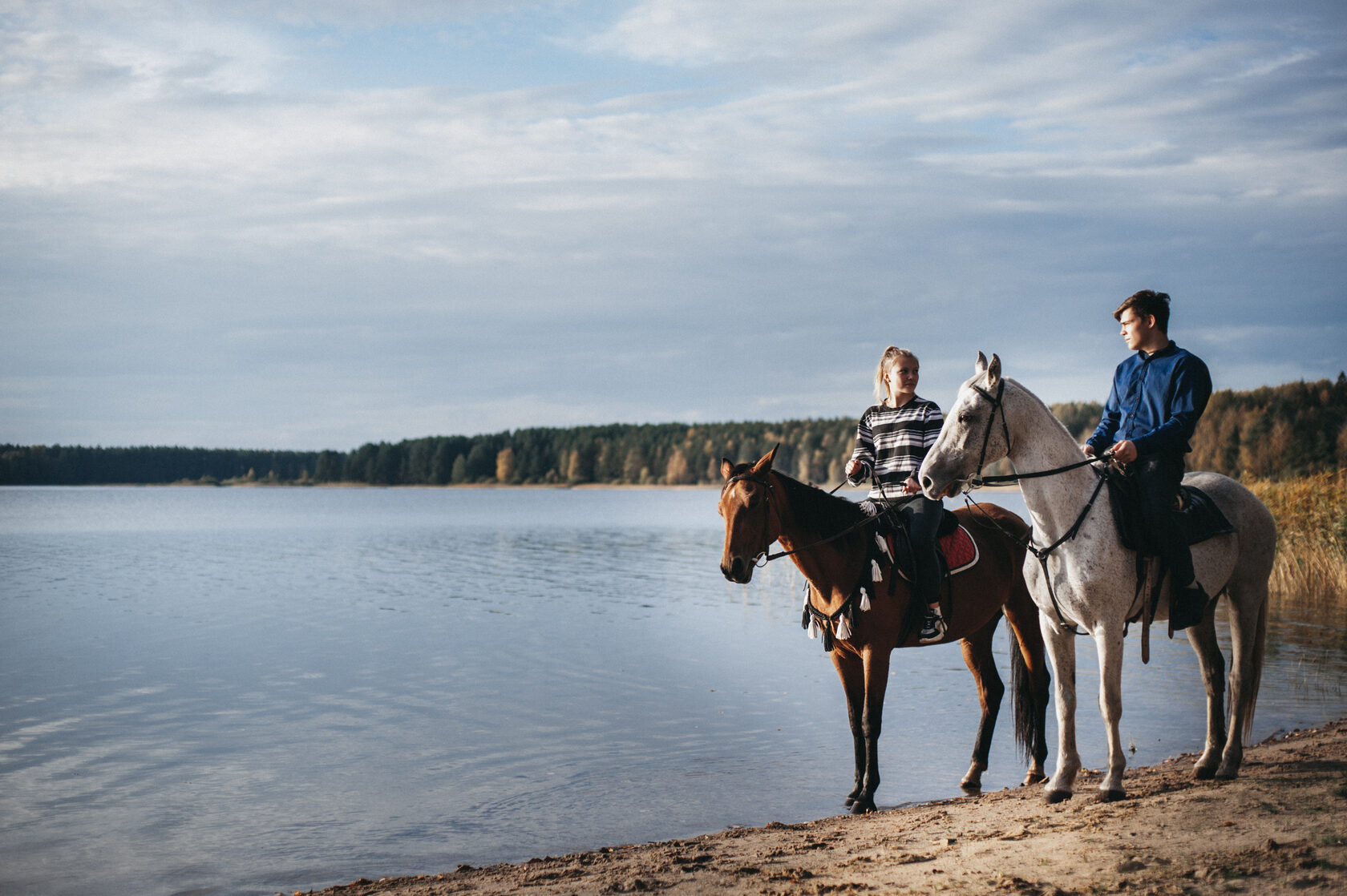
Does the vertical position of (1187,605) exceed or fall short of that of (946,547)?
it falls short

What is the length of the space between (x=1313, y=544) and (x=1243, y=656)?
13446 millimetres

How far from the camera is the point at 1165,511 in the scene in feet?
17.9

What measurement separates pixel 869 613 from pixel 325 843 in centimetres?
403

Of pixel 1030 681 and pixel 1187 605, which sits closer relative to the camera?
pixel 1187 605

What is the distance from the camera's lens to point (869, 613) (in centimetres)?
639

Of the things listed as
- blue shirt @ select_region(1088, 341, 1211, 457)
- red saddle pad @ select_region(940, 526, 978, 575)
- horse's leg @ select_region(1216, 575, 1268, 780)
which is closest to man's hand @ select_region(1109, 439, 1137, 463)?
blue shirt @ select_region(1088, 341, 1211, 457)

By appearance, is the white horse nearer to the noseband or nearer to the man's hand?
the noseband

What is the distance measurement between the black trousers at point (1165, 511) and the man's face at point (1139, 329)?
677mm

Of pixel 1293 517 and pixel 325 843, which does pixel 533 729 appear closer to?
pixel 325 843

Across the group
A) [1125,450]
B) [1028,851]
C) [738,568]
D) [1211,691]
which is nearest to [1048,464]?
[1125,450]

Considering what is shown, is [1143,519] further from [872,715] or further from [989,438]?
[872,715]

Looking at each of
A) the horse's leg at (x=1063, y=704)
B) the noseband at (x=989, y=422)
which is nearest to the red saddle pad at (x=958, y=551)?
the horse's leg at (x=1063, y=704)

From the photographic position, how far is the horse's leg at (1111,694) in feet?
17.7

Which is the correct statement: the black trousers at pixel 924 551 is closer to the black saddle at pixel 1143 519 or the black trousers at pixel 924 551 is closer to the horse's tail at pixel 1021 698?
the horse's tail at pixel 1021 698
